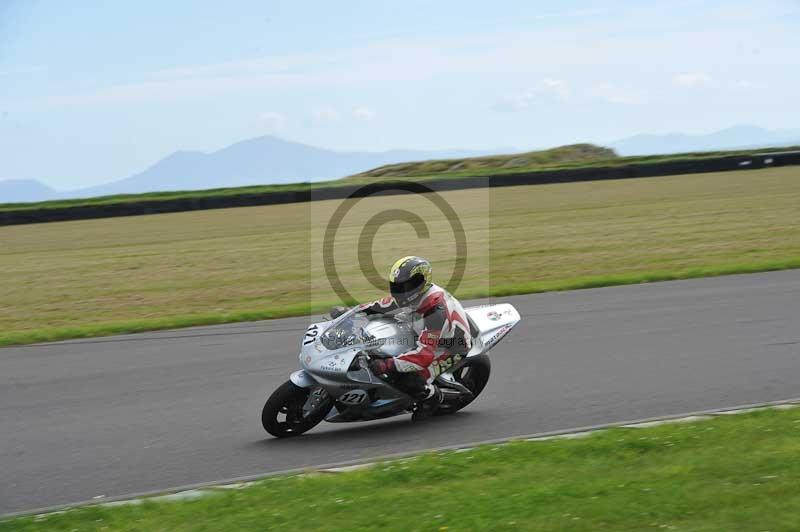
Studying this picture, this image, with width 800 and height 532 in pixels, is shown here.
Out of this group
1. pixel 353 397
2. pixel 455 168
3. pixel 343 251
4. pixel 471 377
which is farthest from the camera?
pixel 455 168

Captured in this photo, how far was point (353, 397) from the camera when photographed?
8602 millimetres

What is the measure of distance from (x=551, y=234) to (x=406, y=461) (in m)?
19.6

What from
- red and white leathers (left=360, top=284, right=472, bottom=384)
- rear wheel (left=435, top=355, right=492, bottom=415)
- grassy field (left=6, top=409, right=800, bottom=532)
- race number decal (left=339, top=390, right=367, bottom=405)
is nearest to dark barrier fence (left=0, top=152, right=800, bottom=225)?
rear wheel (left=435, top=355, right=492, bottom=415)

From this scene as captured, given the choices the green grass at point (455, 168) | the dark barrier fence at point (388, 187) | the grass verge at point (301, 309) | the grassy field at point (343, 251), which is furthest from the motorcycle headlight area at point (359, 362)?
the green grass at point (455, 168)

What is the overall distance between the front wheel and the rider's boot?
2.78ft

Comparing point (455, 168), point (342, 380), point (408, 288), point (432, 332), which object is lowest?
point (342, 380)

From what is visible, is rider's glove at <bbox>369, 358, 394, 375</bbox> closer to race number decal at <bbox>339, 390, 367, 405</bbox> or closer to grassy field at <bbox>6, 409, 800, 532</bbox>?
race number decal at <bbox>339, 390, 367, 405</bbox>

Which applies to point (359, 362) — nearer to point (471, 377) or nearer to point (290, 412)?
point (290, 412)

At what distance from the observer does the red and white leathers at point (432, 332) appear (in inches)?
342

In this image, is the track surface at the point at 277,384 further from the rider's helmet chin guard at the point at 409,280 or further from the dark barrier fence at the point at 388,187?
the dark barrier fence at the point at 388,187

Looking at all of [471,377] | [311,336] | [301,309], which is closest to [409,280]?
[311,336]

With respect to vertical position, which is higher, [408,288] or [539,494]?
[408,288]

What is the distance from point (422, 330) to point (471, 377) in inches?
36.2

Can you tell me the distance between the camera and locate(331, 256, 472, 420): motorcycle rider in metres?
8.66
